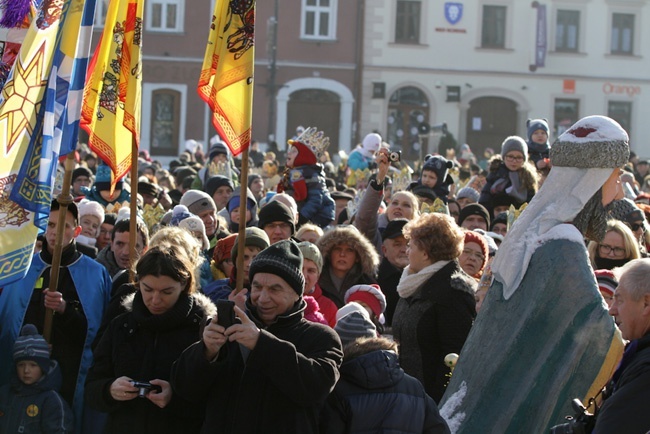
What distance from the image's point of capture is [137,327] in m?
4.97

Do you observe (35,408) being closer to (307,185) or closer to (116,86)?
(116,86)

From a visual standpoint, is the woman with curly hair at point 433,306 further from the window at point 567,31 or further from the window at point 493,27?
the window at point 567,31

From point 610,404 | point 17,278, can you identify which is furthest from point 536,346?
point 17,278

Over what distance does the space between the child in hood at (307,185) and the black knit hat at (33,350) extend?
4465mm

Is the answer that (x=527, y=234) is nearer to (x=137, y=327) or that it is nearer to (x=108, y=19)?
(x=137, y=327)

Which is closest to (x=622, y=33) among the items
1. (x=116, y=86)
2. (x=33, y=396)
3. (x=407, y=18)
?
(x=407, y=18)

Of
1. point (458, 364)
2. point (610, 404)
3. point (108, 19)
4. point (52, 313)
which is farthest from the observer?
point (108, 19)

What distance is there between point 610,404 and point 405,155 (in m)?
34.8

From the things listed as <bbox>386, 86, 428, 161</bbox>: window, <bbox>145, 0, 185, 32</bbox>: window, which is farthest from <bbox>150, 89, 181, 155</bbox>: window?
<bbox>386, 86, 428, 161</bbox>: window

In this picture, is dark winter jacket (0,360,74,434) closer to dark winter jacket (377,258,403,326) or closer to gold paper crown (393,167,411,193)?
dark winter jacket (377,258,403,326)

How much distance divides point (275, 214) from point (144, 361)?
2.96m

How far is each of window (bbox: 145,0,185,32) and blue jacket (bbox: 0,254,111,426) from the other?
32.5 metres

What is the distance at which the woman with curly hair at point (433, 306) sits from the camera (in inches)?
229

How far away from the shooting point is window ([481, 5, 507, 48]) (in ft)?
128
